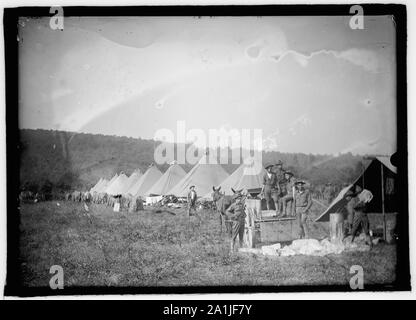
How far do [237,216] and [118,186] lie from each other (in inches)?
28.8

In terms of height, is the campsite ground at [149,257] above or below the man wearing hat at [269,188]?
below

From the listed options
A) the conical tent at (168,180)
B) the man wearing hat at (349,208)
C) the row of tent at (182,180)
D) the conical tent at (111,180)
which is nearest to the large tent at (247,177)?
the row of tent at (182,180)

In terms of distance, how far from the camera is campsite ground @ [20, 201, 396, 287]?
125 inches

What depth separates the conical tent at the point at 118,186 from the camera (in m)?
3.21

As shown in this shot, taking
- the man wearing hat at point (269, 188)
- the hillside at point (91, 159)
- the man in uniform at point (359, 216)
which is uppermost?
the hillside at point (91, 159)

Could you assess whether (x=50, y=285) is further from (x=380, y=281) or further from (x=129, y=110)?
(x=380, y=281)

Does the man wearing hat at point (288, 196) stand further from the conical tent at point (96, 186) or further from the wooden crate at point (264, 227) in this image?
the conical tent at point (96, 186)

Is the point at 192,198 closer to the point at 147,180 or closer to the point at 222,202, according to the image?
the point at 222,202

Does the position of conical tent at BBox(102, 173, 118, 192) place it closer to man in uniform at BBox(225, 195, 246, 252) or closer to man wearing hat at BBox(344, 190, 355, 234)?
man in uniform at BBox(225, 195, 246, 252)

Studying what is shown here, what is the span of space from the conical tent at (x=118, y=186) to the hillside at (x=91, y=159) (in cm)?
8

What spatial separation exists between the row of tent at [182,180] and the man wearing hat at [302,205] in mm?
237

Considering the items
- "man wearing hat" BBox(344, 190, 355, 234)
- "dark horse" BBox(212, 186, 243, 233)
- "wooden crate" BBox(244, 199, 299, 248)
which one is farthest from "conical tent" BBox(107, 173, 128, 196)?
"man wearing hat" BBox(344, 190, 355, 234)

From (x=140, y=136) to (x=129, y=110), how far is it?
0.55 ft

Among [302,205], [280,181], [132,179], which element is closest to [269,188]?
[280,181]
